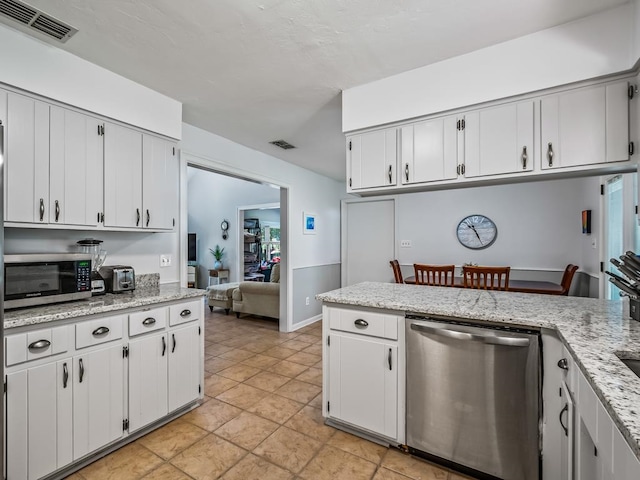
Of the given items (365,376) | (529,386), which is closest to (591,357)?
(529,386)

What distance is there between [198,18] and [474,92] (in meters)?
1.78

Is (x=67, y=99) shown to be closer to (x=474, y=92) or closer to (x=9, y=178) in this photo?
(x=9, y=178)

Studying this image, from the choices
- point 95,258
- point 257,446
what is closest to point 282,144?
point 95,258

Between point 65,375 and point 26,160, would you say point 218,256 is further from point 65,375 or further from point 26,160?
point 65,375

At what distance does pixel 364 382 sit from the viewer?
202 cm

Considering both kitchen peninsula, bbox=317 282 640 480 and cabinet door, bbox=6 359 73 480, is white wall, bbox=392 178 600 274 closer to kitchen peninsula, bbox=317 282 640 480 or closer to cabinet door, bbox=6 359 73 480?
kitchen peninsula, bbox=317 282 640 480

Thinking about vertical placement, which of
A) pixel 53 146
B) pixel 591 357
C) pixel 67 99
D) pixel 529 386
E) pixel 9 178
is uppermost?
pixel 67 99

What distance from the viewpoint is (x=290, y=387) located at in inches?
111

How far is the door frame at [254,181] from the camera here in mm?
3027

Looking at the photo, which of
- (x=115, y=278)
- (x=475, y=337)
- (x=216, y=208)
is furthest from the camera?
(x=216, y=208)

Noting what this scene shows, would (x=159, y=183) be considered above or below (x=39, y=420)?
above

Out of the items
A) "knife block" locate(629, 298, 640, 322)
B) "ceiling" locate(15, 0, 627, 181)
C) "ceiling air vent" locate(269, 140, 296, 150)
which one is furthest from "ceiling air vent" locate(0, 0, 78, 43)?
"knife block" locate(629, 298, 640, 322)

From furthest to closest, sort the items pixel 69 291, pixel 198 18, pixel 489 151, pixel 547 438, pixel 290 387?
pixel 290 387 → pixel 489 151 → pixel 69 291 → pixel 198 18 → pixel 547 438

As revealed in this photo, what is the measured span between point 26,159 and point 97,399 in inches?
58.6
